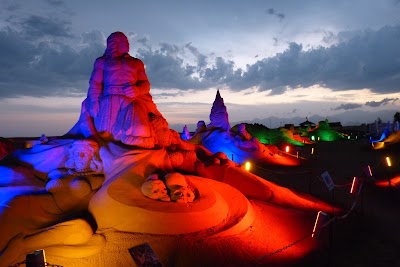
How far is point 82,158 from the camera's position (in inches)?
250

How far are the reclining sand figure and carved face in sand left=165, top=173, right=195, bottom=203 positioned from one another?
1.32 m

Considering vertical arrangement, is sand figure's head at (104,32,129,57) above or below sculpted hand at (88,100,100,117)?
above

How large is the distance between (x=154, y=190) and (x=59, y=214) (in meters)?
1.75

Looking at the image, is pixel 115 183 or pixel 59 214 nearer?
pixel 115 183

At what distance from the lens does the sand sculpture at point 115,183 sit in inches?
201

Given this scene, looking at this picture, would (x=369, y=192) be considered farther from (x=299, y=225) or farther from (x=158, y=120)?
(x=158, y=120)

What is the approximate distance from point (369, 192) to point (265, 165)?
5764mm

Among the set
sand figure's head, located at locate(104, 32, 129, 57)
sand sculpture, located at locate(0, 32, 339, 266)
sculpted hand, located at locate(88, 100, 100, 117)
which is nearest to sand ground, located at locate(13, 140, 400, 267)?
sand sculpture, located at locate(0, 32, 339, 266)

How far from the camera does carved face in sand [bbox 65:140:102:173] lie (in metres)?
6.33

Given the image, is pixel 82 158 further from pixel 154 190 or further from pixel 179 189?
pixel 179 189

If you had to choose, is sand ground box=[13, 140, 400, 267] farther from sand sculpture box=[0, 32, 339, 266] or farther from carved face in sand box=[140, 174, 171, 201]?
carved face in sand box=[140, 174, 171, 201]

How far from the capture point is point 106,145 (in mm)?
6625

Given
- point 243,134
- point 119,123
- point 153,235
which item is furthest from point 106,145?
point 243,134

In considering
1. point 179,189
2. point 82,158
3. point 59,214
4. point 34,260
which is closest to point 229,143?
point 82,158
